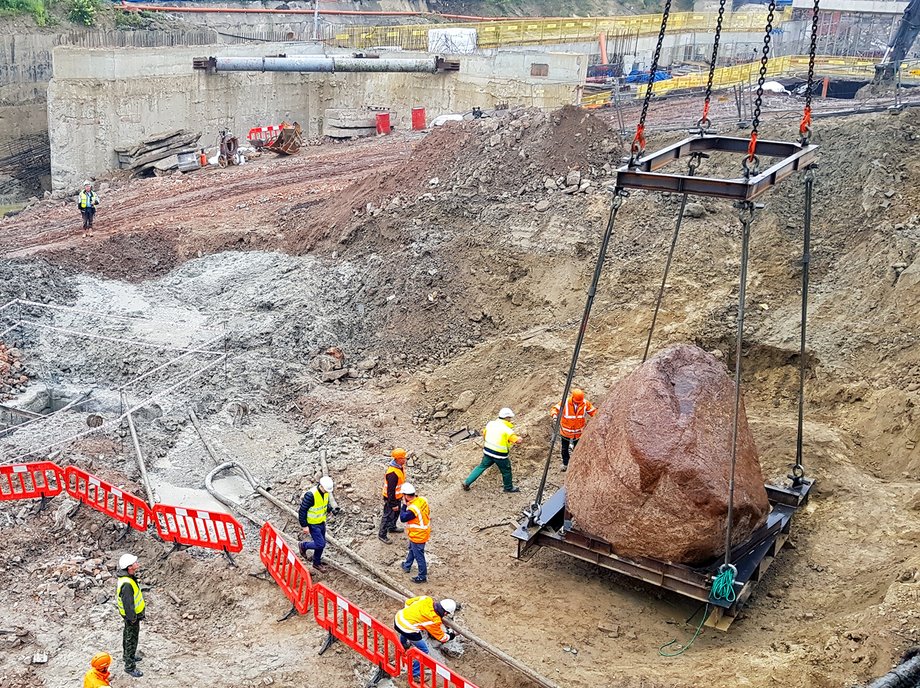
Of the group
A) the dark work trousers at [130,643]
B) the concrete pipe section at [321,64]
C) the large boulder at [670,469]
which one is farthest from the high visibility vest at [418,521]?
the concrete pipe section at [321,64]

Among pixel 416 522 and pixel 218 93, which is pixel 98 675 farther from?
pixel 218 93

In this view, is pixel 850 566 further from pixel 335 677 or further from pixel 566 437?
pixel 335 677

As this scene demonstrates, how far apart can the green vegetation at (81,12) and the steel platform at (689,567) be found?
34.0 metres

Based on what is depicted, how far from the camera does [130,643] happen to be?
357 inches

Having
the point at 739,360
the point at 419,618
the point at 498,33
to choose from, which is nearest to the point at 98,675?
the point at 419,618

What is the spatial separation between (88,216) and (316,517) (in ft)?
50.7

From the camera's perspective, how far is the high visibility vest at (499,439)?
38.7 ft

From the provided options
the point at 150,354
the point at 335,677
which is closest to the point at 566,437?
the point at 335,677

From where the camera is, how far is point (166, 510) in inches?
432

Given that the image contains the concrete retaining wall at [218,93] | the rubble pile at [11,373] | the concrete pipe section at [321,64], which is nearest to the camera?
the rubble pile at [11,373]

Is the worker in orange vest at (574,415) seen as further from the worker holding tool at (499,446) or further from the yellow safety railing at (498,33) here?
the yellow safety railing at (498,33)

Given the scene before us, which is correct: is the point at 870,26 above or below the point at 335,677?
above

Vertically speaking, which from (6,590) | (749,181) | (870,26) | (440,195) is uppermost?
(870,26)

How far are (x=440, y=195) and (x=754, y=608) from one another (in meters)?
12.0
